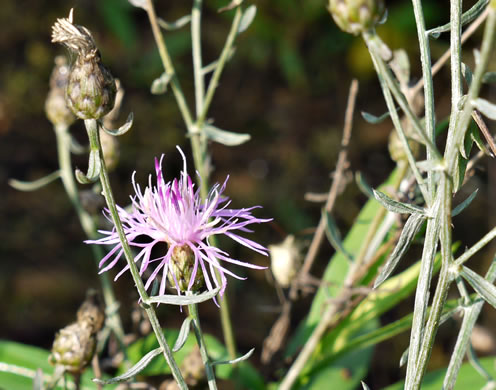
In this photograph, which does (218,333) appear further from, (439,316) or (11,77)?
(439,316)

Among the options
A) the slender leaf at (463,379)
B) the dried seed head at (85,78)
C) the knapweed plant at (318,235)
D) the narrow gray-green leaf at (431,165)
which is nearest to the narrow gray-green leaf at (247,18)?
the knapweed plant at (318,235)

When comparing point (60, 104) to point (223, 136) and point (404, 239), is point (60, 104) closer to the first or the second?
point (223, 136)

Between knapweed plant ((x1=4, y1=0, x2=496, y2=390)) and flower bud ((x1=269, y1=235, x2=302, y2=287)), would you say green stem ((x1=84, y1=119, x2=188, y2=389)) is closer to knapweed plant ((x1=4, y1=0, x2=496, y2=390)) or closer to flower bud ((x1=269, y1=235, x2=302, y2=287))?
knapweed plant ((x1=4, y1=0, x2=496, y2=390))

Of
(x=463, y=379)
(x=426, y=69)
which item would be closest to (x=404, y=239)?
(x=426, y=69)

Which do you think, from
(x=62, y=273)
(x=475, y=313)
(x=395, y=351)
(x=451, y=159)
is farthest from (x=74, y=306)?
(x=451, y=159)

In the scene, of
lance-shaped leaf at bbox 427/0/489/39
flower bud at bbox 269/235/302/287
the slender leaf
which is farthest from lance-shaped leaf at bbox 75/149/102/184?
the slender leaf

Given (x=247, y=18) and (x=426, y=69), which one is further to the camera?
(x=247, y=18)

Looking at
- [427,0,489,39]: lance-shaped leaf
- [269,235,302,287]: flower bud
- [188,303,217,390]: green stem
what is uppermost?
[427,0,489,39]: lance-shaped leaf
